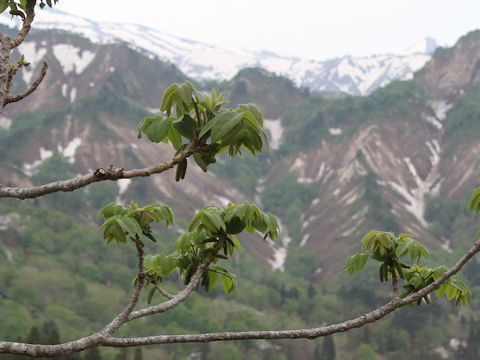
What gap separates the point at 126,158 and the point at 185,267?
100 m

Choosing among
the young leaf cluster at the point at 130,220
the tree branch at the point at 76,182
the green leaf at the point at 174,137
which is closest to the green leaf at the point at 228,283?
the young leaf cluster at the point at 130,220

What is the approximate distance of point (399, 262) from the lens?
3.78m

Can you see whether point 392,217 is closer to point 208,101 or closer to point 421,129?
point 421,129

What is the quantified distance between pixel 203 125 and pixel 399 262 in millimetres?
1756

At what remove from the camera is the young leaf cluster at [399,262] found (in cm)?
359

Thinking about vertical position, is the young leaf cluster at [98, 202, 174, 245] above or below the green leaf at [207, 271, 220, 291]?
above

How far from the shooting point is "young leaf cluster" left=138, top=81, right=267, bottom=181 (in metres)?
2.80

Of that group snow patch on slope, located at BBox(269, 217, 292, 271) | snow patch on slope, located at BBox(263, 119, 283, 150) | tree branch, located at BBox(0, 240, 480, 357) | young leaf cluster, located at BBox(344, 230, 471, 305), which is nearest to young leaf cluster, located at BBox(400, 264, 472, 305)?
young leaf cluster, located at BBox(344, 230, 471, 305)

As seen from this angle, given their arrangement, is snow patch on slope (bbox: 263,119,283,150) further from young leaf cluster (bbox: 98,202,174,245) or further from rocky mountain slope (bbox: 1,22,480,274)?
young leaf cluster (bbox: 98,202,174,245)

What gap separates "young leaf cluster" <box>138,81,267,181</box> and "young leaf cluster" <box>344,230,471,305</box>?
3.88 ft

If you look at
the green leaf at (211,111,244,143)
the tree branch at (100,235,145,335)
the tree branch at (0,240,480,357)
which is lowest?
the tree branch at (0,240,480,357)

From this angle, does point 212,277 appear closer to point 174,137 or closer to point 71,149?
point 174,137

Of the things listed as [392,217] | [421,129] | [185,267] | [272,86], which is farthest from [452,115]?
[185,267]

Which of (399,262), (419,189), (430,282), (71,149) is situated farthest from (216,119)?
(419,189)
